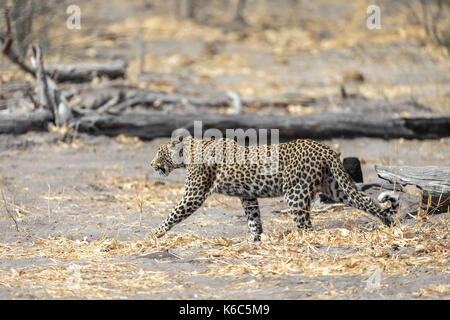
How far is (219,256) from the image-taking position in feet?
22.4

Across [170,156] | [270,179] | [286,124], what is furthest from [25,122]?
[270,179]

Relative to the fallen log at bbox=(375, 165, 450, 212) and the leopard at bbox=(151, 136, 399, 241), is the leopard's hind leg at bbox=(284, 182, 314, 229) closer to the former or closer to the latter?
the leopard at bbox=(151, 136, 399, 241)

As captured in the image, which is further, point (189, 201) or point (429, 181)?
point (429, 181)

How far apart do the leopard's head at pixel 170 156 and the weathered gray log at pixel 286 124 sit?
4.82m

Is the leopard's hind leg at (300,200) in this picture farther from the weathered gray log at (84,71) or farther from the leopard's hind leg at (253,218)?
the weathered gray log at (84,71)

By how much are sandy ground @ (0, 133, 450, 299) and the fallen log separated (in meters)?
0.17

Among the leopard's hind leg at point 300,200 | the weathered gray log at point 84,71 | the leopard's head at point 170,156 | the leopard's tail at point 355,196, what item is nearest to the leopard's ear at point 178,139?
the leopard's head at point 170,156

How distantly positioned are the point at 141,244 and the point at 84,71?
8724mm

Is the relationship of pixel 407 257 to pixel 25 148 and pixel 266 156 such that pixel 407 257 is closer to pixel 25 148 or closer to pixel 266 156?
pixel 266 156

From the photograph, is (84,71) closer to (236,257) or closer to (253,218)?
(253,218)

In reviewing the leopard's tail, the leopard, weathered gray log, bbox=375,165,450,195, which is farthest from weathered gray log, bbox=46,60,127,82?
the leopard's tail

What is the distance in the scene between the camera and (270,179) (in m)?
7.20

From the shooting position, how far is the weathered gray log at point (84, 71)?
14.7 metres

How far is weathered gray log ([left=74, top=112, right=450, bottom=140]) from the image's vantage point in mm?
12688
